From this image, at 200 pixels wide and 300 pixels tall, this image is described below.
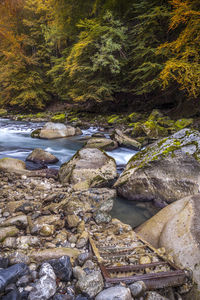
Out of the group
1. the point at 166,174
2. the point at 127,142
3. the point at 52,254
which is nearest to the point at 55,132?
the point at 127,142

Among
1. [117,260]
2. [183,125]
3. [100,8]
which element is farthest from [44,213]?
[100,8]

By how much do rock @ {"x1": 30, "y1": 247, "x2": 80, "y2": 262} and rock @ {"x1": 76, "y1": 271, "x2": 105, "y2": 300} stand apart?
0.36 m

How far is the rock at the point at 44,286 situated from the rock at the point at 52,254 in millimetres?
205

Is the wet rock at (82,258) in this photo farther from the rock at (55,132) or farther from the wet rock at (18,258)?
the rock at (55,132)

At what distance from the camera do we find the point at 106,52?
37.4ft

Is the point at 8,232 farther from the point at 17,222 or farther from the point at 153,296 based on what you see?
the point at 153,296

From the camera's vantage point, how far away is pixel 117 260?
70.1 inches

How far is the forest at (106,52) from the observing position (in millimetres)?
8281

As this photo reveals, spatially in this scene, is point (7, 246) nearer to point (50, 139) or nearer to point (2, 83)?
point (50, 139)

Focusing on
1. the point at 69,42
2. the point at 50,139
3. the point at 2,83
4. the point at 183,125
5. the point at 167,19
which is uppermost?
the point at 69,42

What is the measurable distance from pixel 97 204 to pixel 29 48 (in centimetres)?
2870

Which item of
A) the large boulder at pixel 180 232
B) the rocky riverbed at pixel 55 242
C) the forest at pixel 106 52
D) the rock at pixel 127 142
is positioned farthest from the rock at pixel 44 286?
the forest at pixel 106 52

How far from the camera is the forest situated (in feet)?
27.2

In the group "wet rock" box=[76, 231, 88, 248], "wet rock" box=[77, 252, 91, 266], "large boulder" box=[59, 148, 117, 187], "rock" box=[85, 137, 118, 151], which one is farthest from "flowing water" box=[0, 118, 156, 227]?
"wet rock" box=[77, 252, 91, 266]
